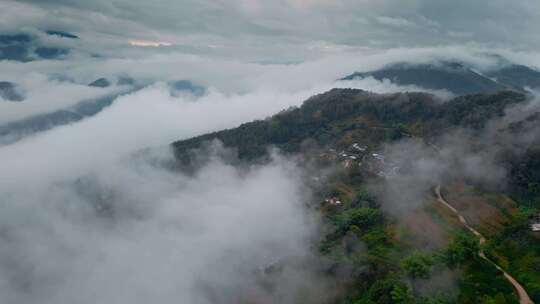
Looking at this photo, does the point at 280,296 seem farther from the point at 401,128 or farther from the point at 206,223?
the point at 401,128

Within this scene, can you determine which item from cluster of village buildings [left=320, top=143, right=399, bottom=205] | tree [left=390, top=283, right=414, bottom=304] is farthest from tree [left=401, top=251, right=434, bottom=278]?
cluster of village buildings [left=320, top=143, right=399, bottom=205]

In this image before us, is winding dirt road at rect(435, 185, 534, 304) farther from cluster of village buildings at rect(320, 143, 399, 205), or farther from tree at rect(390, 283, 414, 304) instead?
cluster of village buildings at rect(320, 143, 399, 205)

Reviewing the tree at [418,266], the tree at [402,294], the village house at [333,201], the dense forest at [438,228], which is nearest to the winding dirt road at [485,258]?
the dense forest at [438,228]

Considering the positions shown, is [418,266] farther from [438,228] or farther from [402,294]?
[438,228]

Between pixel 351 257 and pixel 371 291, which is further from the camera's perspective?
pixel 351 257

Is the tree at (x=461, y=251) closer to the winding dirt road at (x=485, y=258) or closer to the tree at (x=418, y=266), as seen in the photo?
the winding dirt road at (x=485, y=258)

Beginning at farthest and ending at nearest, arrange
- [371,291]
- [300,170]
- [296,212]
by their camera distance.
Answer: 1. [300,170]
2. [296,212]
3. [371,291]

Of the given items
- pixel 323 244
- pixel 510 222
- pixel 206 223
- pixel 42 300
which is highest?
pixel 510 222

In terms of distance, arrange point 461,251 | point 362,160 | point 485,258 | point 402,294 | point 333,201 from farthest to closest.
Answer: point 362,160 → point 333,201 → point 485,258 → point 461,251 → point 402,294

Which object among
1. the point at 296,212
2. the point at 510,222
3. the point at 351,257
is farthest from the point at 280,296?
the point at 510,222

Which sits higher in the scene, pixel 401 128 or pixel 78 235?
pixel 401 128

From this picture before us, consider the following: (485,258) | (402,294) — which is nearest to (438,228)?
(485,258)
